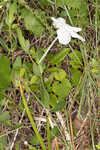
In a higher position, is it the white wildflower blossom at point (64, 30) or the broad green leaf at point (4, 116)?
the white wildflower blossom at point (64, 30)

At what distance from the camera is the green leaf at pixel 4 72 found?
107 cm

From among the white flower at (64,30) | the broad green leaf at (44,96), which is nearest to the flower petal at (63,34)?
the white flower at (64,30)

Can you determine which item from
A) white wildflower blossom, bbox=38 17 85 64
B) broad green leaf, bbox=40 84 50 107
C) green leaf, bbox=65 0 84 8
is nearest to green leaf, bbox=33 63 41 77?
broad green leaf, bbox=40 84 50 107

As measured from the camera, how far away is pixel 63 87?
1056 mm

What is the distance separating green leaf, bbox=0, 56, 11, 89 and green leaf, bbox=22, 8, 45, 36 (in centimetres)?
18

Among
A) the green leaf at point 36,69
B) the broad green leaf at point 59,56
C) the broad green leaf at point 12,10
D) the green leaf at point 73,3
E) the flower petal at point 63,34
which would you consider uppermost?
the broad green leaf at point 12,10

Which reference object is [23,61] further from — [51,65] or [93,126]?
[93,126]

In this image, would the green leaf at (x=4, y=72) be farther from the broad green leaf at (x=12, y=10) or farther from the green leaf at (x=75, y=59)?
the green leaf at (x=75, y=59)

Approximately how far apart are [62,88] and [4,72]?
26 centimetres

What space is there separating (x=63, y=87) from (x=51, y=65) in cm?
12

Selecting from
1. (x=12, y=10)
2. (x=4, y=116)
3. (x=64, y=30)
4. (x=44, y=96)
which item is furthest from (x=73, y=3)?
(x=4, y=116)

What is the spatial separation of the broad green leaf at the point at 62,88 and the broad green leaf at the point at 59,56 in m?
0.09

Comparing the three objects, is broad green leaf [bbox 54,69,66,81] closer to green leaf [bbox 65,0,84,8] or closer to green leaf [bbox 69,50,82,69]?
green leaf [bbox 69,50,82,69]

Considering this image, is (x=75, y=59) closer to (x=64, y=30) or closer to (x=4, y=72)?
(x=64, y=30)
